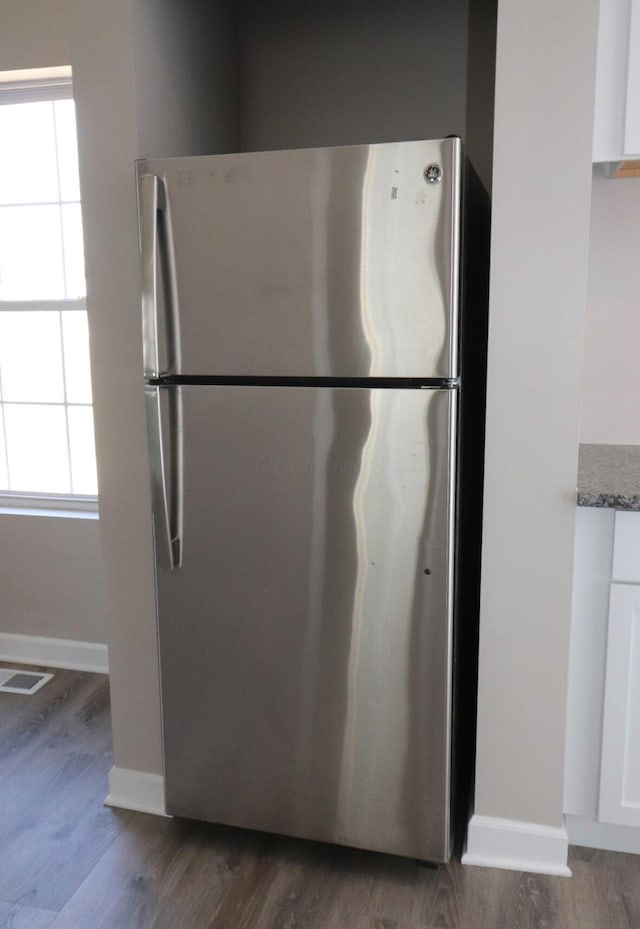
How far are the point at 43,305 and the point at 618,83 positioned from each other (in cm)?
214

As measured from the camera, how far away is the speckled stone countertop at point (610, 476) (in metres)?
1.80

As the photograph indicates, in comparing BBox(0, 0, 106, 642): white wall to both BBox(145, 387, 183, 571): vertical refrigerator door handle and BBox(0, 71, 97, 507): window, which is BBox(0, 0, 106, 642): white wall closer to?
BBox(0, 71, 97, 507): window

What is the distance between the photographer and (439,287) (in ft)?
5.61

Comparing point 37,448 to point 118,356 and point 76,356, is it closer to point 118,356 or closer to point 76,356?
point 76,356

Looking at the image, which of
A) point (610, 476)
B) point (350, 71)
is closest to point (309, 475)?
point (610, 476)

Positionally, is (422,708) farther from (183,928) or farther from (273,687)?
(183,928)

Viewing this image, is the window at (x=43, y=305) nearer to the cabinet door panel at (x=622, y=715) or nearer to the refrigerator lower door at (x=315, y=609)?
the refrigerator lower door at (x=315, y=609)

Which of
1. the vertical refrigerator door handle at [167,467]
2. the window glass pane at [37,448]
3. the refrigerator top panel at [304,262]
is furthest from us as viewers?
the window glass pane at [37,448]

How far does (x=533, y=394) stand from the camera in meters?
1.83

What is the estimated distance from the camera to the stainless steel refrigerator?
1.74m

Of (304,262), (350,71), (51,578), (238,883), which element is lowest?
(238,883)

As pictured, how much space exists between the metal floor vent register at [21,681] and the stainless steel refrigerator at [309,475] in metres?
1.16

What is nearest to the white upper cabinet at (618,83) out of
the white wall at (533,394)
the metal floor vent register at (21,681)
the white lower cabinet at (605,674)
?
the white wall at (533,394)

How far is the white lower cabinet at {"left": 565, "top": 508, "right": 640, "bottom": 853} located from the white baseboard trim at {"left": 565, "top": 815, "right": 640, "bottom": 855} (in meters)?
0.06
